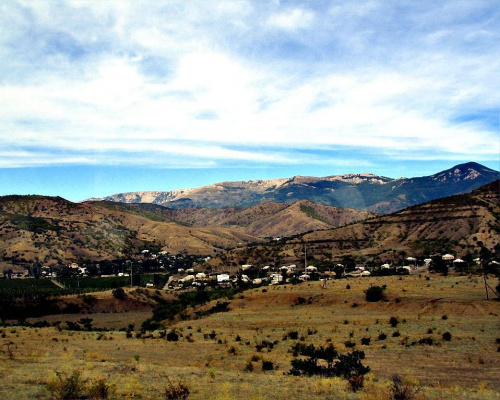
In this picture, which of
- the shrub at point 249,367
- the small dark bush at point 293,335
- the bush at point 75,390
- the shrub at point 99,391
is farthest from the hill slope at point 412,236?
the bush at point 75,390

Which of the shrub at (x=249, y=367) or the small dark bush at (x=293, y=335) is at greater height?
the shrub at (x=249, y=367)

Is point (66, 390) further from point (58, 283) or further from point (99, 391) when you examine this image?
point (58, 283)

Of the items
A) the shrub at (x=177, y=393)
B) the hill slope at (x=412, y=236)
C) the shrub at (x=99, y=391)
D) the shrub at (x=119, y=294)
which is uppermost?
the hill slope at (x=412, y=236)

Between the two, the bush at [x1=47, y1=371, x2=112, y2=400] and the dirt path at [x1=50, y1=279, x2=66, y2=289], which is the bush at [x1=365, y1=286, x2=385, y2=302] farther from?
the dirt path at [x1=50, y1=279, x2=66, y2=289]

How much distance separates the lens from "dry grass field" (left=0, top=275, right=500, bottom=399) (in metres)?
18.1

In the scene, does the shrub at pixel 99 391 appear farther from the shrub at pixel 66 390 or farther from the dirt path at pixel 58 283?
the dirt path at pixel 58 283

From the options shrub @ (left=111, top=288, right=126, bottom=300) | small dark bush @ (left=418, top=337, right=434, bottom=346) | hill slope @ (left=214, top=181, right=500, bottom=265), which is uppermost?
hill slope @ (left=214, top=181, right=500, bottom=265)

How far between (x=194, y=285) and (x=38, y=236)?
93381 millimetres

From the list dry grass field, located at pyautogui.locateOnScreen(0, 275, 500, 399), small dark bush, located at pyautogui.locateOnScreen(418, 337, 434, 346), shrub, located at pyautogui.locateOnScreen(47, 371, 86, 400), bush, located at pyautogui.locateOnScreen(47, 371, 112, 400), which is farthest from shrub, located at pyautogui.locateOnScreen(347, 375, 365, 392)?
small dark bush, located at pyautogui.locateOnScreen(418, 337, 434, 346)

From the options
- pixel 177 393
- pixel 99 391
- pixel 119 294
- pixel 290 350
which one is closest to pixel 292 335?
pixel 290 350

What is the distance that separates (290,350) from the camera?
30.7m

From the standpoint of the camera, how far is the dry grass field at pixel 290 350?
1811cm

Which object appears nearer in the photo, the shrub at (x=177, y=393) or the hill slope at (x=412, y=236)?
the shrub at (x=177, y=393)

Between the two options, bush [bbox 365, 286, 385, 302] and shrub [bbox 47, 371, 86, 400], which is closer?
shrub [bbox 47, 371, 86, 400]
